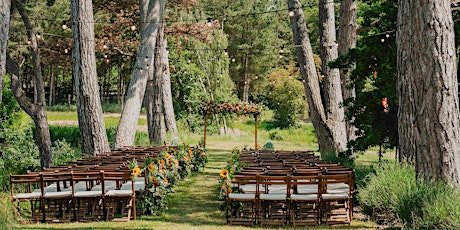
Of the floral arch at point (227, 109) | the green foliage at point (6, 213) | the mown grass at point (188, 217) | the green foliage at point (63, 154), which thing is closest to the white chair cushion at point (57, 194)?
the mown grass at point (188, 217)

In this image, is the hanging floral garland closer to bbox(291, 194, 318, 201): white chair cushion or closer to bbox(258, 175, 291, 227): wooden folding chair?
bbox(258, 175, 291, 227): wooden folding chair

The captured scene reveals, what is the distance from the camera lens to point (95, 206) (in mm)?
10891

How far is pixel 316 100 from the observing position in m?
17.4

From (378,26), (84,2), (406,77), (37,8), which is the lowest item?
(406,77)

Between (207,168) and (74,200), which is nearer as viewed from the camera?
(74,200)

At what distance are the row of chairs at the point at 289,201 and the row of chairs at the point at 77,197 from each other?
5.81 feet

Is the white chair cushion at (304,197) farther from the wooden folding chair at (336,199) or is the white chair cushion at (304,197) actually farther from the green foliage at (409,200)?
the green foliage at (409,200)

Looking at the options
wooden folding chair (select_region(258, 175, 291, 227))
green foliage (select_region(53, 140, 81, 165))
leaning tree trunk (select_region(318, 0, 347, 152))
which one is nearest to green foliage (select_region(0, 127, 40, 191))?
green foliage (select_region(53, 140, 81, 165))

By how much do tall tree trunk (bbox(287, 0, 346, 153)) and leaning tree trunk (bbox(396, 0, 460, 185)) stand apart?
814 cm

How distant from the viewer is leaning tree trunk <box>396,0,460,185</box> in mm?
8609

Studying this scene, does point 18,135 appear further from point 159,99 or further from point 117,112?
point 117,112

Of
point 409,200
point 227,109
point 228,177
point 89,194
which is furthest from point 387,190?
point 227,109

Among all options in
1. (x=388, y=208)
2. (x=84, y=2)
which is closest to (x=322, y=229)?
(x=388, y=208)

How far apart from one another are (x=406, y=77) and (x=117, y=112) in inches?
1970
